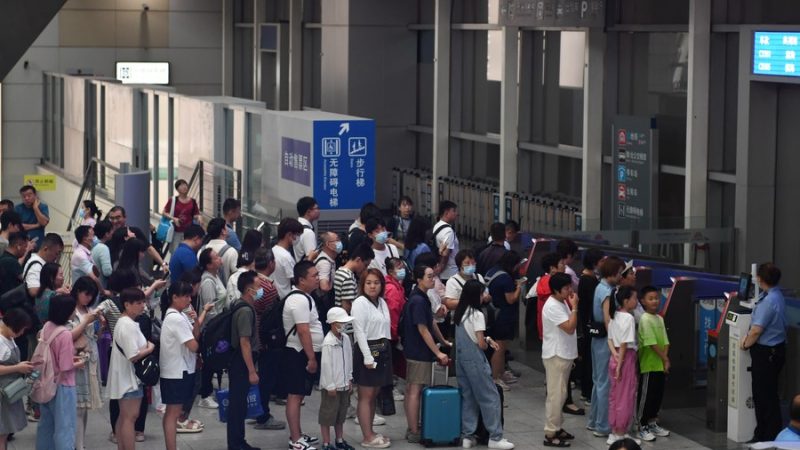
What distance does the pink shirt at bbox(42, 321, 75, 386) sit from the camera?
9.41 m

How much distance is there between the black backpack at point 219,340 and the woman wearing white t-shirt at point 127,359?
1.95 feet

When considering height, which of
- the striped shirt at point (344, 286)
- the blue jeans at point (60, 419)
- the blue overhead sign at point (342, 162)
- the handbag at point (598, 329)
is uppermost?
the blue overhead sign at point (342, 162)

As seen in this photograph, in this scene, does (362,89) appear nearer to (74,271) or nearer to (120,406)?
(74,271)

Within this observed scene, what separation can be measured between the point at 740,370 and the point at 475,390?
7.02 ft

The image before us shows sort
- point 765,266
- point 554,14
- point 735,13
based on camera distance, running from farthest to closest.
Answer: point 554,14
point 735,13
point 765,266

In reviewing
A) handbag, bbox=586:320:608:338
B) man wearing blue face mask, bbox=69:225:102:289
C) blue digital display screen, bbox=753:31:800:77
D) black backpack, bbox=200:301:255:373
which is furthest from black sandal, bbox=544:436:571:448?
blue digital display screen, bbox=753:31:800:77

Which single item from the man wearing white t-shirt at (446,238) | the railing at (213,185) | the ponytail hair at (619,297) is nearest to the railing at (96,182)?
the railing at (213,185)

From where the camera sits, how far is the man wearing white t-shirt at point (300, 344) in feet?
33.6

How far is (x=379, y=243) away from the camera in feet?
41.5

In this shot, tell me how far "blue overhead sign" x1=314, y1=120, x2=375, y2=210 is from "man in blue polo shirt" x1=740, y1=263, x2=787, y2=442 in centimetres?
601

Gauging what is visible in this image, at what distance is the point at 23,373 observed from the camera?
9320 mm

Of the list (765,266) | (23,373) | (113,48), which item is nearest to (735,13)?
(765,266)

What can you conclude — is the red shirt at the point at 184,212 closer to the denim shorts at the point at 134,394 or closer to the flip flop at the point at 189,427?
the flip flop at the point at 189,427

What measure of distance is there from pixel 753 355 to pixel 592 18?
7087 millimetres
